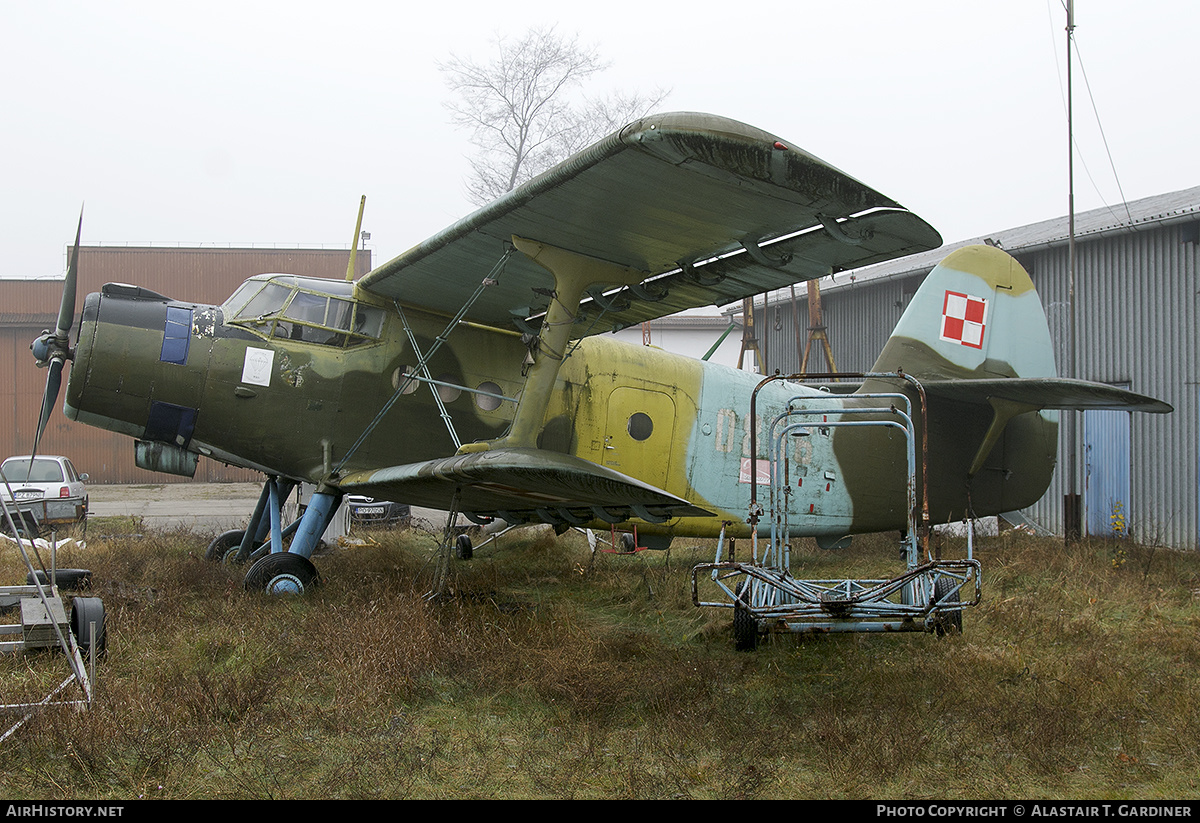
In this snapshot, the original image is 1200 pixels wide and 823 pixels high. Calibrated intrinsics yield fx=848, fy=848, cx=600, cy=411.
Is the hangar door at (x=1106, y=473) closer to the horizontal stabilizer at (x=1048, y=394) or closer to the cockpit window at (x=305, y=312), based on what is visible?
the horizontal stabilizer at (x=1048, y=394)

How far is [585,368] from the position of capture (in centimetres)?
821

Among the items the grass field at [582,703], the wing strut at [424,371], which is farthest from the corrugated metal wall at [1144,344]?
the wing strut at [424,371]

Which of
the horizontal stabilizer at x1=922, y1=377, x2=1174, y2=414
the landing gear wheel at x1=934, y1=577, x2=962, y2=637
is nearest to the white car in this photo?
the landing gear wheel at x1=934, y1=577, x2=962, y2=637

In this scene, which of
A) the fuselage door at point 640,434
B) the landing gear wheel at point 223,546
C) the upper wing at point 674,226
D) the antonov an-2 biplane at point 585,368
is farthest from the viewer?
the landing gear wheel at point 223,546

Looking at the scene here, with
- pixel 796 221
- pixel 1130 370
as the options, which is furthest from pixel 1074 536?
pixel 796 221

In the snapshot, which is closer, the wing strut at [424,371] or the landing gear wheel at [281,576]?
the landing gear wheel at [281,576]

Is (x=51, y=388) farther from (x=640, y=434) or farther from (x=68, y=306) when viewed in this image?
(x=640, y=434)

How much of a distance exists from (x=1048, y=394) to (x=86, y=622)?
7.32 metres

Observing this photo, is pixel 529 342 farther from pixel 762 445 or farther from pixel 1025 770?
pixel 1025 770

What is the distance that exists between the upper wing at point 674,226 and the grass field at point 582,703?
2.68 m

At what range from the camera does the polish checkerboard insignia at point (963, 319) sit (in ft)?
29.1

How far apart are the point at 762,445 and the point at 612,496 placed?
11.3ft

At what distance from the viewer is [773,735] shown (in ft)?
14.0

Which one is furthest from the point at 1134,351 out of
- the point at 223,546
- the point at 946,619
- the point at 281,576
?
the point at 223,546
